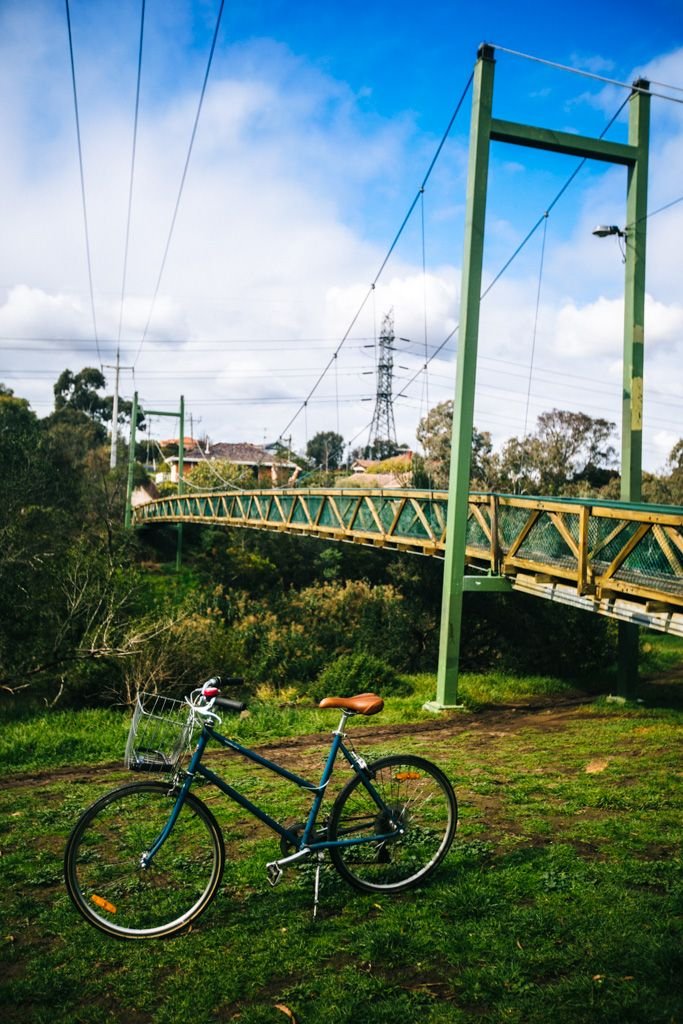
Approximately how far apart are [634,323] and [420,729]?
207 inches

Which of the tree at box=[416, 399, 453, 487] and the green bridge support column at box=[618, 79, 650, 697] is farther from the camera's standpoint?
the tree at box=[416, 399, 453, 487]

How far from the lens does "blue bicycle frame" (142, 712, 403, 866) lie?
2965mm

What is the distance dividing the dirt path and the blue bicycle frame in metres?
3.21

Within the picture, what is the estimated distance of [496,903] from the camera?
3.11 m

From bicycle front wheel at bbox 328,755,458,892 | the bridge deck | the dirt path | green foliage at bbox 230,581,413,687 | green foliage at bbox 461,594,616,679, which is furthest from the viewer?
green foliage at bbox 230,581,413,687

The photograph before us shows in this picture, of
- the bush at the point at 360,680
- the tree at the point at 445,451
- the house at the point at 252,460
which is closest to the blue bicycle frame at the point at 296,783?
the bush at the point at 360,680

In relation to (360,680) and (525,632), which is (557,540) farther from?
(525,632)

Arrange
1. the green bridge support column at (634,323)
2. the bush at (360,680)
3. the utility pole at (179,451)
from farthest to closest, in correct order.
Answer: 1. the utility pole at (179,451)
2. the bush at (360,680)
3. the green bridge support column at (634,323)

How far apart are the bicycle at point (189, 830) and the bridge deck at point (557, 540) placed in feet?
11.2

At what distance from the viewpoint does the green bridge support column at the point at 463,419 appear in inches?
346

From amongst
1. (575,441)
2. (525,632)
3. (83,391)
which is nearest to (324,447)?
(83,391)

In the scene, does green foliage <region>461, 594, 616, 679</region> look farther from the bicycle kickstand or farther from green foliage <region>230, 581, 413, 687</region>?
the bicycle kickstand

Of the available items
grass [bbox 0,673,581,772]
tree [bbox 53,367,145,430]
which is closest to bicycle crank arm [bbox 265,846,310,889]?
grass [bbox 0,673,581,772]

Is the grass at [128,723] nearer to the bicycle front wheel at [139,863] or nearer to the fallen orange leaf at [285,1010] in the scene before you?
the bicycle front wheel at [139,863]
